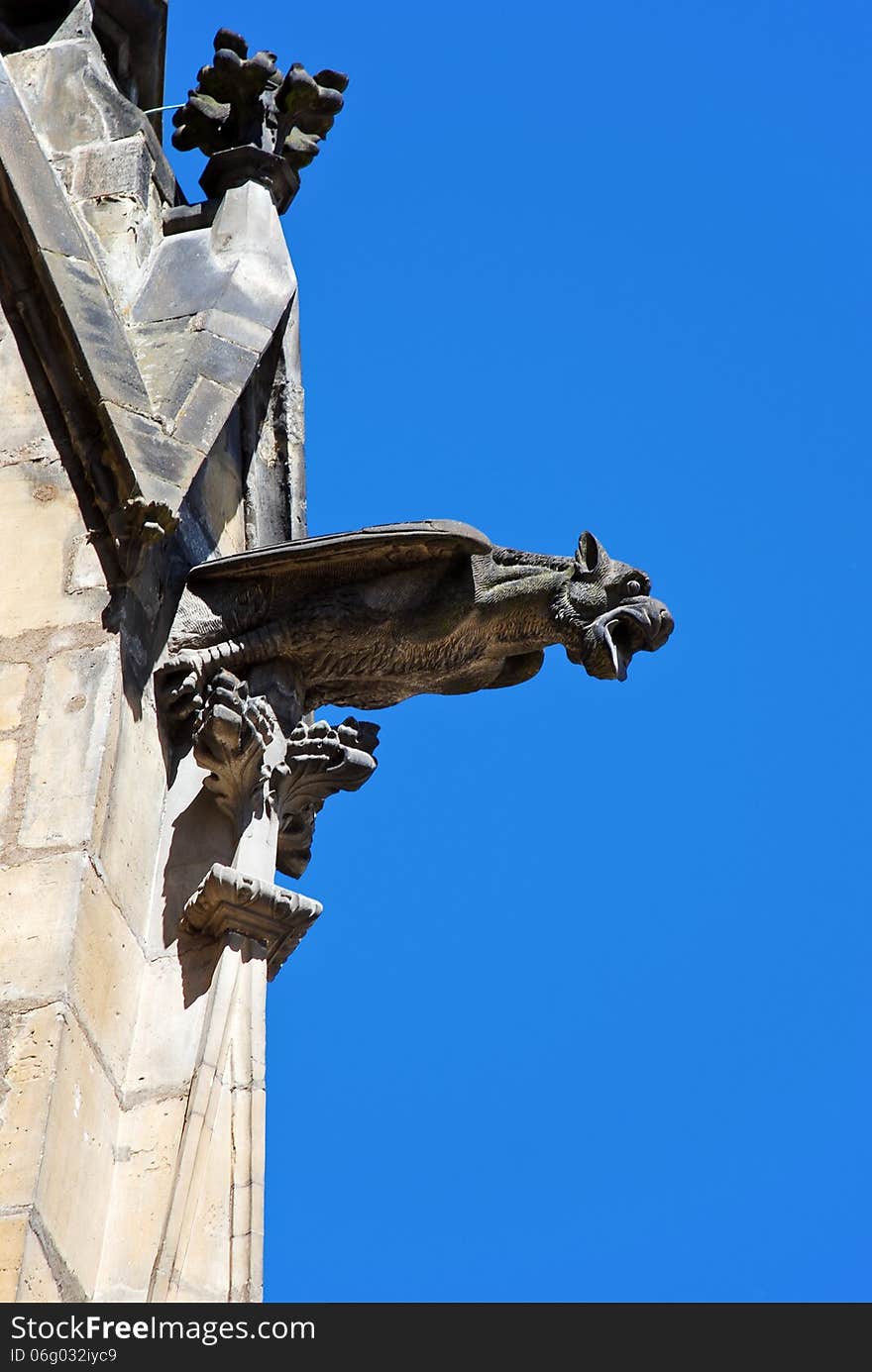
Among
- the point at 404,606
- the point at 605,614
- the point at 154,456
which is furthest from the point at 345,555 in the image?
the point at 605,614

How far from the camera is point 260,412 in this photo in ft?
31.4

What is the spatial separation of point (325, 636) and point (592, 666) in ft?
2.68

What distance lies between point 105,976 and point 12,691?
899 mm

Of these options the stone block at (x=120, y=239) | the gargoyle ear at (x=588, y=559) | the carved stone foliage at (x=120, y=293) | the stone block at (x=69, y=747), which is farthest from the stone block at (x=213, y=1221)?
the stone block at (x=120, y=239)

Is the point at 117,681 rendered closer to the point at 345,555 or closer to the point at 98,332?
the point at 345,555

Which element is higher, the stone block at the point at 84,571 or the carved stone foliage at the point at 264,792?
the stone block at the point at 84,571

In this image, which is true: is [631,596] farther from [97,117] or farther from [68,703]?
[97,117]

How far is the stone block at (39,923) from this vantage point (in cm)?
721

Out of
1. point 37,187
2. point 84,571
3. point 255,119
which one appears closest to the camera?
→ point 84,571

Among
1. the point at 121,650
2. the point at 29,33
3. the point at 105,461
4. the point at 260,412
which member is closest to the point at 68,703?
the point at 121,650

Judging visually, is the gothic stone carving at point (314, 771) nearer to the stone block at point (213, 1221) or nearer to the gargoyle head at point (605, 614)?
the gargoyle head at point (605, 614)

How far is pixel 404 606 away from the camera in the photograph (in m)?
8.66

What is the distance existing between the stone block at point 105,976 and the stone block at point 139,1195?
0.14 meters
